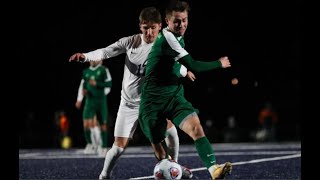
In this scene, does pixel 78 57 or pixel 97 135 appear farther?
pixel 97 135

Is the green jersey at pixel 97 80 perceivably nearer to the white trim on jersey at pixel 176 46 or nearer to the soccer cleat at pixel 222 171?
the white trim on jersey at pixel 176 46

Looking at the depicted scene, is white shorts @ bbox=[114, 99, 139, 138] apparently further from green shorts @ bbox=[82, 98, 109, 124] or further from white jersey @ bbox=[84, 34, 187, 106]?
green shorts @ bbox=[82, 98, 109, 124]

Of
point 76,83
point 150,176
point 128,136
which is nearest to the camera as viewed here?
point 128,136

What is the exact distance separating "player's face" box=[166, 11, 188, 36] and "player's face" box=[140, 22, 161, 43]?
0.67m

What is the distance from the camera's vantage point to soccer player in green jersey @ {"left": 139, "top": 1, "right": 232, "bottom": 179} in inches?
243

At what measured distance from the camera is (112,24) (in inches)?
1203

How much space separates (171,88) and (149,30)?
3.17ft

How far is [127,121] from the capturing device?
24.0 feet

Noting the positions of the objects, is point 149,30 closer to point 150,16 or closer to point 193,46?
point 150,16

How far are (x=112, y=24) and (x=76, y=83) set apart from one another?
362 centimetres

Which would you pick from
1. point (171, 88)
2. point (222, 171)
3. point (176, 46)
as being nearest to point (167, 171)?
point (222, 171)

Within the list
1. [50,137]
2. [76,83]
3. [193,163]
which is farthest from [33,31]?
[193,163]

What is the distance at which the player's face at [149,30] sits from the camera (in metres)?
7.00

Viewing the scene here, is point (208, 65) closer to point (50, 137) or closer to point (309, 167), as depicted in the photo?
point (309, 167)
